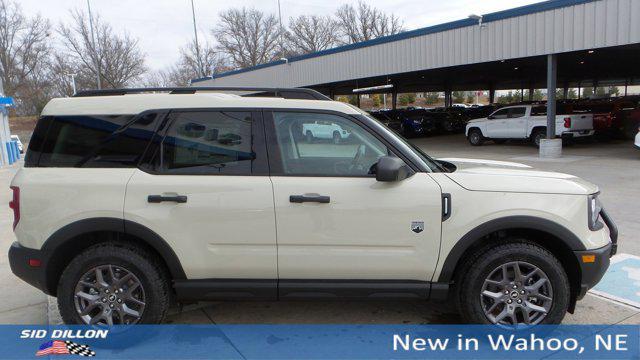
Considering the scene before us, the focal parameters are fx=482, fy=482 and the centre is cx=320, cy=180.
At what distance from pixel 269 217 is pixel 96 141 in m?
1.41

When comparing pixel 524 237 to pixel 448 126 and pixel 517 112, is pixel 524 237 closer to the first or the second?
pixel 517 112

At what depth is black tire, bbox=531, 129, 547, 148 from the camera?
17.9 metres

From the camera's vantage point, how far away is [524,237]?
3.55 m

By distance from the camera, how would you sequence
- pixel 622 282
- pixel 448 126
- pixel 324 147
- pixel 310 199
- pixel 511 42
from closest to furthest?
pixel 310 199 < pixel 324 147 < pixel 622 282 < pixel 511 42 < pixel 448 126

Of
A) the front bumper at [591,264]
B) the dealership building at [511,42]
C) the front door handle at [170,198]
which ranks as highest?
the dealership building at [511,42]

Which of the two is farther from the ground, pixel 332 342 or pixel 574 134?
pixel 574 134

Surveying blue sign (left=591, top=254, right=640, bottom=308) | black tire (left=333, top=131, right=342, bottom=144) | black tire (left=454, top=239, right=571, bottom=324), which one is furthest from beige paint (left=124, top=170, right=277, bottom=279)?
blue sign (left=591, top=254, right=640, bottom=308)

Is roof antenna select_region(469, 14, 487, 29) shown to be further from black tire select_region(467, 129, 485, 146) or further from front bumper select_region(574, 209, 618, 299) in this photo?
front bumper select_region(574, 209, 618, 299)

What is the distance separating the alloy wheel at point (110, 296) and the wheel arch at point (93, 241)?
0.24 metres

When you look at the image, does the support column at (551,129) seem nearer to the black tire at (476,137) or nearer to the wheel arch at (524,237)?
the black tire at (476,137)

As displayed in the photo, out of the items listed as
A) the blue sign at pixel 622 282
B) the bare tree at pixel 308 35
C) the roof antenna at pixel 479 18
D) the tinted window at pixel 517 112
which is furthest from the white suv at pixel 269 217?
the bare tree at pixel 308 35

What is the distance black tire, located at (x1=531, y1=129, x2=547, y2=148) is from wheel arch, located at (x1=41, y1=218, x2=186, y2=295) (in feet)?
56.3

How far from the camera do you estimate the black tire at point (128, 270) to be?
348cm

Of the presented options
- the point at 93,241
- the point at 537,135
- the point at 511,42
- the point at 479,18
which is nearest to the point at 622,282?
the point at 93,241
